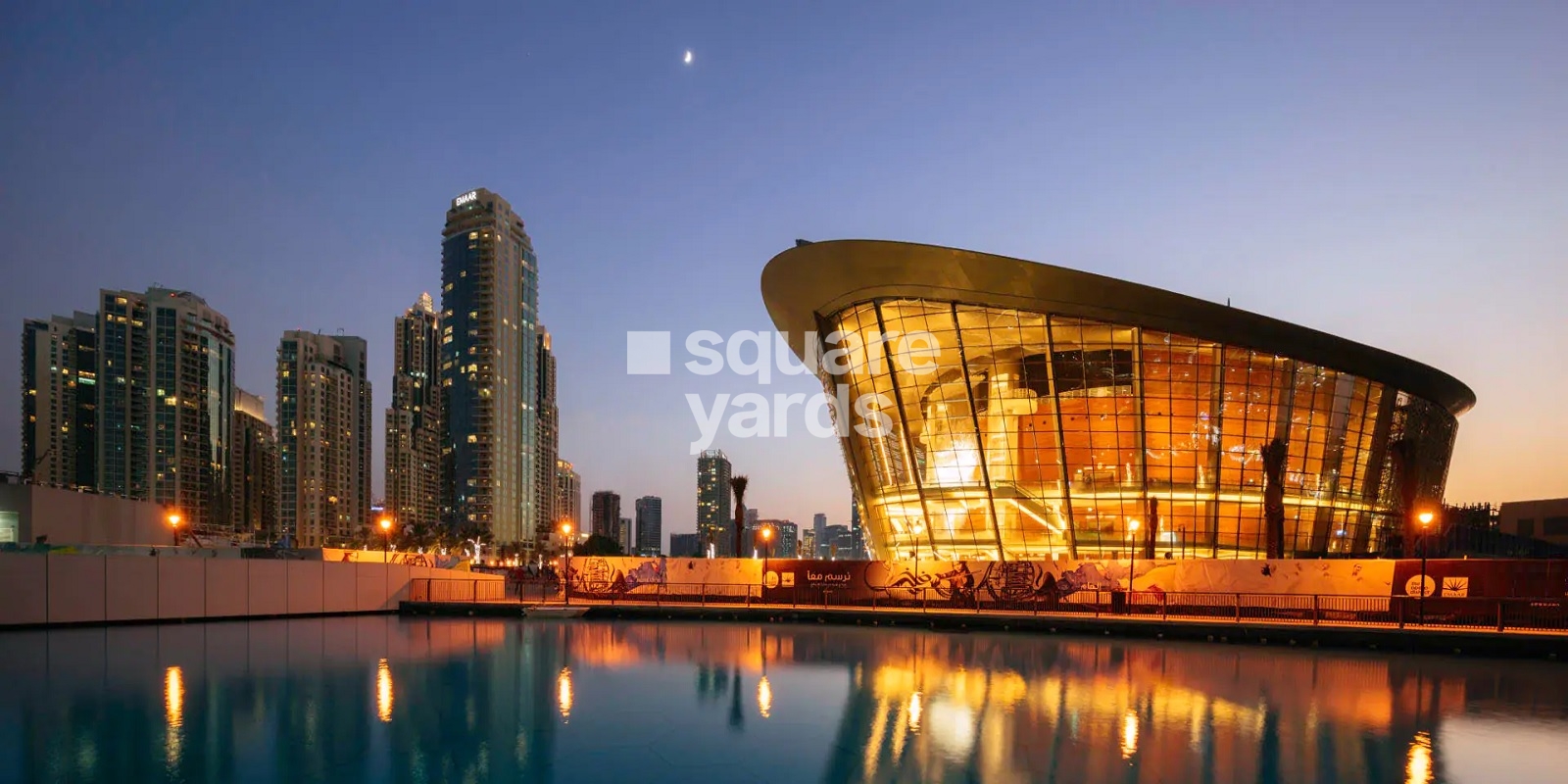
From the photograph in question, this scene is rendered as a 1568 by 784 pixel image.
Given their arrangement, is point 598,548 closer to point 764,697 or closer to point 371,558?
point 371,558

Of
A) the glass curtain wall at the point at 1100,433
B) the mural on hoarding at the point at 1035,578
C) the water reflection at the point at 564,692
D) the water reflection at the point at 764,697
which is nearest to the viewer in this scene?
the water reflection at the point at 564,692

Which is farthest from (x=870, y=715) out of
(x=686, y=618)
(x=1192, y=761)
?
(x=686, y=618)

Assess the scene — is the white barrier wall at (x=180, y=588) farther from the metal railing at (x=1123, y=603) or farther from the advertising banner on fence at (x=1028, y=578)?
the advertising banner on fence at (x=1028, y=578)

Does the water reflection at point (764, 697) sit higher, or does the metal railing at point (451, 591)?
the water reflection at point (764, 697)

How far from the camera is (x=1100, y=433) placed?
51000 mm

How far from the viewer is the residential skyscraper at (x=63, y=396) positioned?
156500 mm

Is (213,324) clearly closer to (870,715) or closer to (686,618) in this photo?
(686,618)

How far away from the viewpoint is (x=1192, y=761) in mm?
12445

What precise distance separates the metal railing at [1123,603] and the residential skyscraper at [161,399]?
143 metres

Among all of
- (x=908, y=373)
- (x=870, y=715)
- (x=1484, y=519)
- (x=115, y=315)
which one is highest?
(x=115, y=315)

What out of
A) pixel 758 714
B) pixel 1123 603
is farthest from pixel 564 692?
pixel 1123 603

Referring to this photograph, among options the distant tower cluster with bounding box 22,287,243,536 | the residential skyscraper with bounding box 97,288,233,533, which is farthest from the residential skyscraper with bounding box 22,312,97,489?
the residential skyscraper with bounding box 97,288,233,533

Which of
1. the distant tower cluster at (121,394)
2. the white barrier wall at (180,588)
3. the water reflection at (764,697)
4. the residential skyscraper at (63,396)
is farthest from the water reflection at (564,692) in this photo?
the residential skyscraper at (63,396)

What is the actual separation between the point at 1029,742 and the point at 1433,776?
501 centimetres
